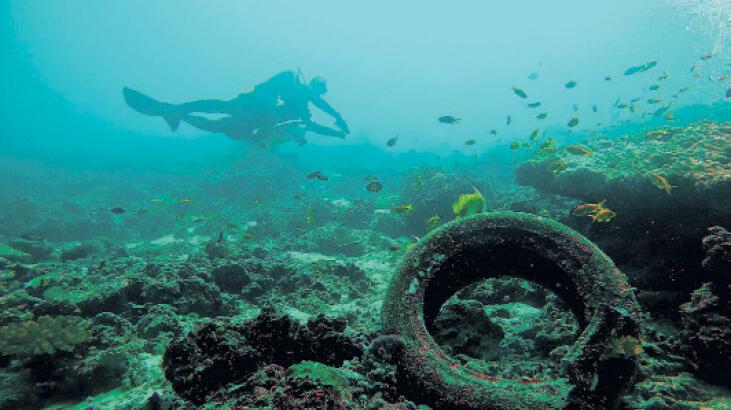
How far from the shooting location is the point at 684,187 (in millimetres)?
5621

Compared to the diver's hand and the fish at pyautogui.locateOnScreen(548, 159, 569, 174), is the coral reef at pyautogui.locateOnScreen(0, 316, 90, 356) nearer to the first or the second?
the fish at pyautogui.locateOnScreen(548, 159, 569, 174)

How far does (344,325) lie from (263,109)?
2213cm

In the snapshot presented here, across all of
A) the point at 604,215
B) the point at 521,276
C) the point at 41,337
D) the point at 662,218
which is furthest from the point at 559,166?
the point at 41,337

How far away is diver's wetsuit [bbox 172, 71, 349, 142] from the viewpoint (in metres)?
22.6

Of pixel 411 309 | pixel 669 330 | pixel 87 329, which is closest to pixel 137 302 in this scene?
pixel 87 329

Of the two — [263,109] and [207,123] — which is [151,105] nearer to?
[207,123]

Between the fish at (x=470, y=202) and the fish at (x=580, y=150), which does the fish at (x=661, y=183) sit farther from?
the fish at (x=580, y=150)

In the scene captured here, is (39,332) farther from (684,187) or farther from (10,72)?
(10,72)

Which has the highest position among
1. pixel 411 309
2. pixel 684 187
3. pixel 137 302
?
pixel 684 187

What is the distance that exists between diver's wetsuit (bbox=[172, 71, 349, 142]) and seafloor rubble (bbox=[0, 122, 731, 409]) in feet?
50.0

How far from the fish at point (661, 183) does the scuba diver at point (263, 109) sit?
20230mm

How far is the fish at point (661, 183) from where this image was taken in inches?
227

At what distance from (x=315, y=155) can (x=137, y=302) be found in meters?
43.8

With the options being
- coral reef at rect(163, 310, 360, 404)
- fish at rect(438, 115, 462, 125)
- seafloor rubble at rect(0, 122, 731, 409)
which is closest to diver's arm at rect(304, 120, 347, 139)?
fish at rect(438, 115, 462, 125)
